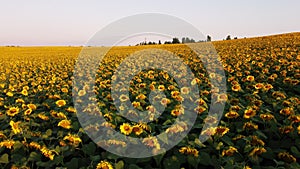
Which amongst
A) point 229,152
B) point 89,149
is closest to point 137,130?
point 89,149

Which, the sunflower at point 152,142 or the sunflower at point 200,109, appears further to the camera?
the sunflower at point 200,109

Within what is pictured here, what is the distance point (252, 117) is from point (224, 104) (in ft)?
1.86

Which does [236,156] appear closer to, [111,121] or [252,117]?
[252,117]

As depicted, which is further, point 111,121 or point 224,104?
point 224,104

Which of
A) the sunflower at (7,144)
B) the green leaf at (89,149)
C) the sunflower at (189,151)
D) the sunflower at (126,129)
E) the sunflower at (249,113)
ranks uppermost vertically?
the sunflower at (249,113)

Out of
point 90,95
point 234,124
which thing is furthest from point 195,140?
point 90,95

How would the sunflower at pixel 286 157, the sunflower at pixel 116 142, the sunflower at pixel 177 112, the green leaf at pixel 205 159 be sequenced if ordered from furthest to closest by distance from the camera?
the sunflower at pixel 177 112, the sunflower at pixel 116 142, the green leaf at pixel 205 159, the sunflower at pixel 286 157

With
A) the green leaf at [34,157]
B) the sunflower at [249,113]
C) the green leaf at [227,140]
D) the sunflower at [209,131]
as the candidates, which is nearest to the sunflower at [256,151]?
the green leaf at [227,140]

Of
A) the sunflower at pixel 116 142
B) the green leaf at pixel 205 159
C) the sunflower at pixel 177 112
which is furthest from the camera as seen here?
the sunflower at pixel 177 112

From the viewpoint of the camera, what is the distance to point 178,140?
2969 mm

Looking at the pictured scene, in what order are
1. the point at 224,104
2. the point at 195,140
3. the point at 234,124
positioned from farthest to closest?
the point at 224,104, the point at 234,124, the point at 195,140

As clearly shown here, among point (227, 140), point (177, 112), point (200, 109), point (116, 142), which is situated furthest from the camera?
point (200, 109)

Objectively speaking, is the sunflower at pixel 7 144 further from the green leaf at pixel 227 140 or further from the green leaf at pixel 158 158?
the green leaf at pixel 227 140

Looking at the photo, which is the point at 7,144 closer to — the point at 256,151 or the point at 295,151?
→ the point at 256,151
